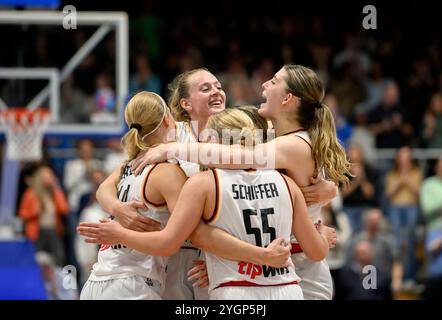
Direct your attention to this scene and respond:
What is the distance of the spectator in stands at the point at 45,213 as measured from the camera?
450 inches

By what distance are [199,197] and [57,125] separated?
7060 mm

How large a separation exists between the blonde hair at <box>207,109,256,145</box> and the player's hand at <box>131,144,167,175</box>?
327 millimetres

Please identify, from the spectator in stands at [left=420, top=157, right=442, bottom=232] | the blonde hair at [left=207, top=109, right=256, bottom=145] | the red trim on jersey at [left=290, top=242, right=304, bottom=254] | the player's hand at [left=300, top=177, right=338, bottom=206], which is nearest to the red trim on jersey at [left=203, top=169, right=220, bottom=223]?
the blonde hair at [left=207, top=109, right=256, bottom=145]

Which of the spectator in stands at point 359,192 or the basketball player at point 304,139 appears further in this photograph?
the spectator in stands at point 359,192

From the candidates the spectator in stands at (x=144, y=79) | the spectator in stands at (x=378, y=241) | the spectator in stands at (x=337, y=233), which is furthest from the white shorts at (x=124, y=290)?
the spectator in stands at (x=144, y=79)

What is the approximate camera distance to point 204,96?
18.7ft

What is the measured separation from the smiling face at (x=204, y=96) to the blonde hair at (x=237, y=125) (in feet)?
2.65

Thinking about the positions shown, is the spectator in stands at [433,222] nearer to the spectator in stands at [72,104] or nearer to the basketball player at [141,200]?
the spectator in stands at [72,104]

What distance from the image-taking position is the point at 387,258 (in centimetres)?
1110

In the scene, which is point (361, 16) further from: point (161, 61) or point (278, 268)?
point (278, 268)

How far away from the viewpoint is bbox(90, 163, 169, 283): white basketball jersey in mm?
5098

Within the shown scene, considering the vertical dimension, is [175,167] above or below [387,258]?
above

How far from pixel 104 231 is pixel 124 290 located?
379mm
